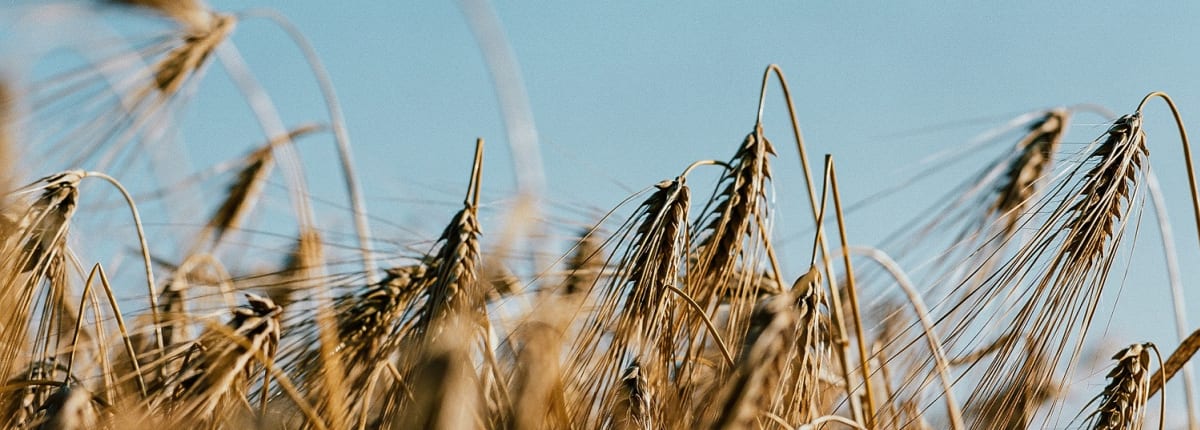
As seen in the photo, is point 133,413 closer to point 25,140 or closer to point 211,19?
point 25,140

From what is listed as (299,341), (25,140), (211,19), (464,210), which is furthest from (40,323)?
(211,19)

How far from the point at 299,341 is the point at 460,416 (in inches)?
27.5

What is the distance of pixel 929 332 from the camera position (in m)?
1.02

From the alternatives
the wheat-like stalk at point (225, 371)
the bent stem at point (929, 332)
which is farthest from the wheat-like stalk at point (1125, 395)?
the wheat-like stalk at point (225, 371)

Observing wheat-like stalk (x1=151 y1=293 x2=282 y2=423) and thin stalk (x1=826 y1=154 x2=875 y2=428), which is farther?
thin stalk (x1=826 y1=154 x2=875 y2=428)

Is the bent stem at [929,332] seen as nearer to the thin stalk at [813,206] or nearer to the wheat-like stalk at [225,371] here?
the thin stalk at [813,206]

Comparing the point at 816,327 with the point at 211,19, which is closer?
the point at 816,327

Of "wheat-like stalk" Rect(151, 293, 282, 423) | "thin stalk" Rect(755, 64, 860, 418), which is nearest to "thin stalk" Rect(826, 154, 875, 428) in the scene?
"thin stalk" Rect(755, 64, 860, 418)

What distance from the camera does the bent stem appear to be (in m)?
1.03

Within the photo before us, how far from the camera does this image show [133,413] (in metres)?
0.76

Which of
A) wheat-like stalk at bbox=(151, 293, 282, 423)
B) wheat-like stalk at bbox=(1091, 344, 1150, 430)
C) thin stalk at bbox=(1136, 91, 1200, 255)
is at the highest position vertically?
thin stalk at bbox=(1136, 91, 1200, 255)

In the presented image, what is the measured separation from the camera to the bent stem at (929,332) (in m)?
1.03

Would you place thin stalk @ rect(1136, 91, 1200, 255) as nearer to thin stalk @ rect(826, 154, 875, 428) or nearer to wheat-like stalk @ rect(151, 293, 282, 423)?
thin stalk @ rect(826, 154, 875, 428)

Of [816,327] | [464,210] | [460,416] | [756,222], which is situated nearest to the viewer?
[460,416]
